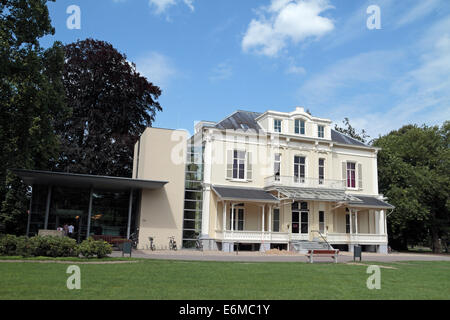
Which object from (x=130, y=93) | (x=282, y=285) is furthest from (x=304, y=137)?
(x=282, y=285)

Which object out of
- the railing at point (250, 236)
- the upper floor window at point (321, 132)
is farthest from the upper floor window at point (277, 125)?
the railing at point (250, 236)

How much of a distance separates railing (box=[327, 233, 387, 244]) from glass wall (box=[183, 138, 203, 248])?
911 centimetres

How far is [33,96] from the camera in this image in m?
17.5

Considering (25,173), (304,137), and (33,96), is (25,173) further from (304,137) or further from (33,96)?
(304,137)

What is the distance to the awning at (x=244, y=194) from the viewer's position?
24359 millimetres

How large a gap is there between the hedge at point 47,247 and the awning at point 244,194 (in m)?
10.6

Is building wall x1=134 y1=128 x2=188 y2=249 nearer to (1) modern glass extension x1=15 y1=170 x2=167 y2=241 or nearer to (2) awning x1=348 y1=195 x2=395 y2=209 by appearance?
(1) modern glass extension x1=15 y1=170 x2=167 y2=241

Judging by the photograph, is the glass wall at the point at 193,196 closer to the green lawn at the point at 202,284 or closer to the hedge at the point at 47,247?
the hedge at the point at 47,247

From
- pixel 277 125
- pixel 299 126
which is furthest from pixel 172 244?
pixel 299 126

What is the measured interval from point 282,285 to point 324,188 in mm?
19519

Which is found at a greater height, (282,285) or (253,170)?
(253,170)
